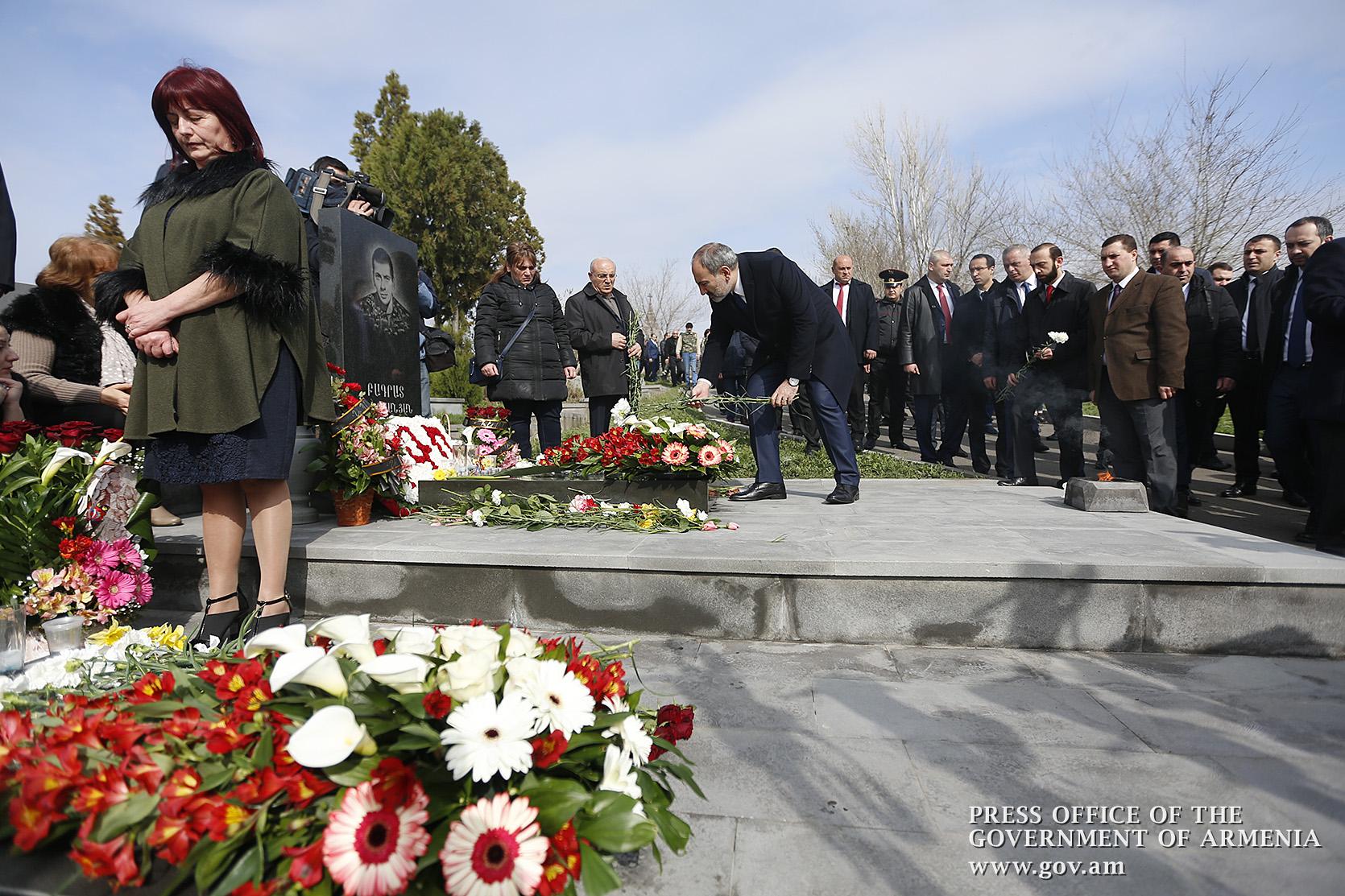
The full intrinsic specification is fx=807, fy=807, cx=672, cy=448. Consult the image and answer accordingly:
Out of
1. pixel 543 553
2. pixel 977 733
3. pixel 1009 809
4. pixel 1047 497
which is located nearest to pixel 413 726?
pixel 1009 809

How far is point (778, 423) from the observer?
18.5ft

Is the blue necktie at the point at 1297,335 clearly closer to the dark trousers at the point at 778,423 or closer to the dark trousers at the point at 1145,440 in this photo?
the dark trousers at the point at 1145,440

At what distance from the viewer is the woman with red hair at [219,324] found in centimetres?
276

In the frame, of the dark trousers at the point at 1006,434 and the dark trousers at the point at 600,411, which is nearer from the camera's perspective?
the dark trousers at the point at 1006,434

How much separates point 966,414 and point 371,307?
6.46m

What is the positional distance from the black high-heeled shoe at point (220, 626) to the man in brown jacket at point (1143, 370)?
5.52m

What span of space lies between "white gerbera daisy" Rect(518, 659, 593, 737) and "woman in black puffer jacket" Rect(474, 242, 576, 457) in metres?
5.34

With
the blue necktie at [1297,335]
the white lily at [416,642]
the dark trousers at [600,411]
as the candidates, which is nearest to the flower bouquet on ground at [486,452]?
the dark trousers at [600,411]

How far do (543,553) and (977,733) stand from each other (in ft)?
6.34

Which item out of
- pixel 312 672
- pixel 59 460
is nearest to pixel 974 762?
pixel 312 672

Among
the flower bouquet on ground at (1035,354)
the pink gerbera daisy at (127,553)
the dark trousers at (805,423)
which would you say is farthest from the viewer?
the dark trousers at (805,423)

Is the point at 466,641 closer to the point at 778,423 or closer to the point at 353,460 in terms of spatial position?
the point at 353,460

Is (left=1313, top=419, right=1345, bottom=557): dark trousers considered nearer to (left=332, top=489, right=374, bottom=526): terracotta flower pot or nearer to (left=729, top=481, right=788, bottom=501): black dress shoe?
(left=729, top=481, right=788, bottom=501): black dress shoe

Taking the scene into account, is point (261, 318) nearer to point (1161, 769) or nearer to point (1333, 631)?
point (1161, 769)
